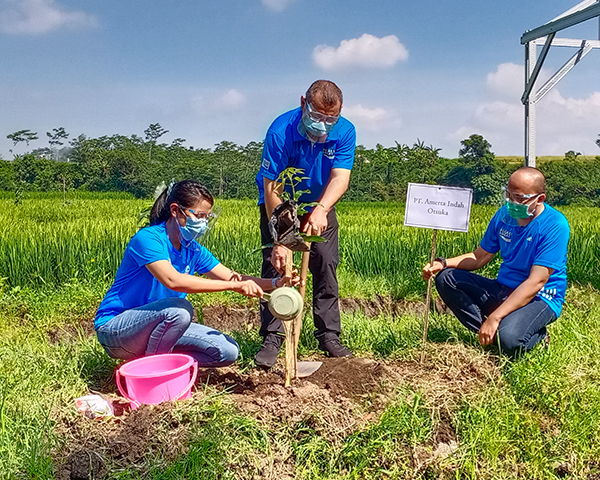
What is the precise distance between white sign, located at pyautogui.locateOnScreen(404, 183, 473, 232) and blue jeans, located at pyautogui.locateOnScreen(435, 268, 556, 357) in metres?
0.56

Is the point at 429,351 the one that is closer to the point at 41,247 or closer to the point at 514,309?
the point at 514,309

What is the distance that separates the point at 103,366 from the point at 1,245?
2848 millimetres

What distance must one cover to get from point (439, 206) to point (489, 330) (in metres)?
0.82

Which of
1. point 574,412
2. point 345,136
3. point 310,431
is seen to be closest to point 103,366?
point 310,431

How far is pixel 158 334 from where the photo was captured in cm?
298

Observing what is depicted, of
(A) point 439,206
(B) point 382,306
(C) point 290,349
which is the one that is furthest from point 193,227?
(B) point 382,306

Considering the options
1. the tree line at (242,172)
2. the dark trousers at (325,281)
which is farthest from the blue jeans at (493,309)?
the tree line at (242,172)

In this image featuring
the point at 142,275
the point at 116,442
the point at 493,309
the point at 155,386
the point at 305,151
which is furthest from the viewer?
the point at 493,309

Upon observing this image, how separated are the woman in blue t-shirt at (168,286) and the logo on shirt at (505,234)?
5.34 ft

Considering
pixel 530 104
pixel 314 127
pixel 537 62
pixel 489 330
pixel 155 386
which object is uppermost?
pixel 537 62

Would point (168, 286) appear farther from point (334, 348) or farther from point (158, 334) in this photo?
point (334, 348)

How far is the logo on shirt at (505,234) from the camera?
359 centimetres

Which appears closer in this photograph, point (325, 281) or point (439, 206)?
point (439, 206)

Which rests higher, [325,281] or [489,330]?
[325,281]
